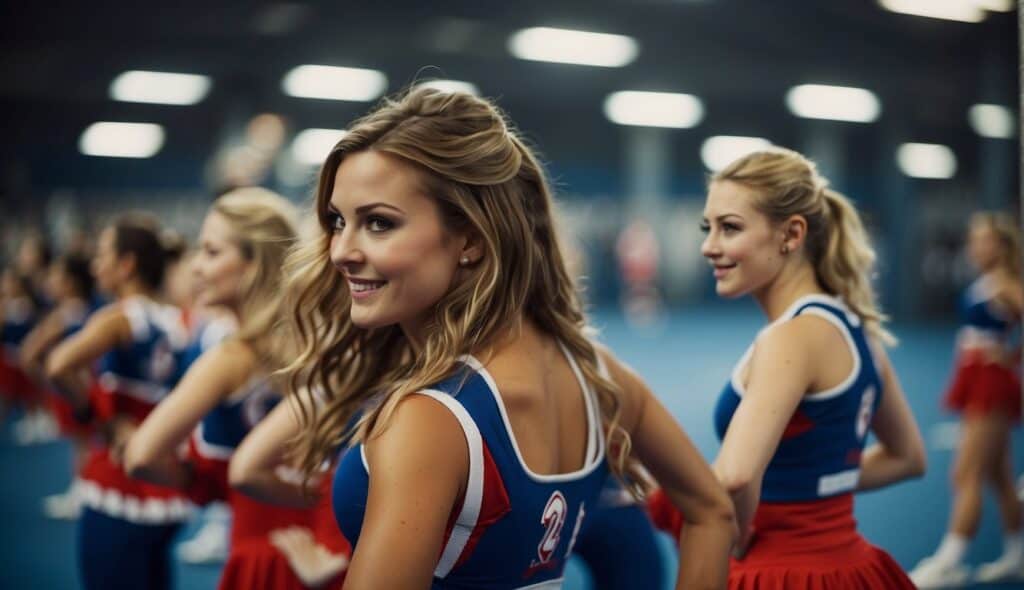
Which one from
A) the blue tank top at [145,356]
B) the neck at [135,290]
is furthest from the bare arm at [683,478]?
the neck at [135,290]

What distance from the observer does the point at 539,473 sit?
4.28 ft

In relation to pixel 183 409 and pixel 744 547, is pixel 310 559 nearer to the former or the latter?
pixel 183 409

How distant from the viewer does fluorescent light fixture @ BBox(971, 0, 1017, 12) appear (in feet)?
35.9

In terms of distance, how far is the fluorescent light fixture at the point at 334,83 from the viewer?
14695mm

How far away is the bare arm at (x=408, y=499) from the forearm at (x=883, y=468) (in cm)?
131

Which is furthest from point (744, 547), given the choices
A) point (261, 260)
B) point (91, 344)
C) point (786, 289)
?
point (91, 344)

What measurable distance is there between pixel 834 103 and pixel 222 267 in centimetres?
1726

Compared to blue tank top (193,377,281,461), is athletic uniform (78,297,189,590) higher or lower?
lower

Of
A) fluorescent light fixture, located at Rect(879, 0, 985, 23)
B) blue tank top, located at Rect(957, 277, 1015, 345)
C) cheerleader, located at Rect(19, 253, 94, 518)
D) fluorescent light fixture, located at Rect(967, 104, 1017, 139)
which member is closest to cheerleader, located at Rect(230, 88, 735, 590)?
blue tank top, located at Rect(957, 277, 1015, 345)

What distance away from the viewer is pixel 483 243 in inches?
54.7

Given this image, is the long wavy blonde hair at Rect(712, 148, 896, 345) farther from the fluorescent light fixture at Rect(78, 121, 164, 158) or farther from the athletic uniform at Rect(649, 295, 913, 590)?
the fluorescent light fixture at Rect(78, 121, 164, 158)

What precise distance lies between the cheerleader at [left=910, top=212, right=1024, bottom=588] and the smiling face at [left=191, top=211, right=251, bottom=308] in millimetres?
3454

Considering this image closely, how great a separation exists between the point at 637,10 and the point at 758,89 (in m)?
6.52

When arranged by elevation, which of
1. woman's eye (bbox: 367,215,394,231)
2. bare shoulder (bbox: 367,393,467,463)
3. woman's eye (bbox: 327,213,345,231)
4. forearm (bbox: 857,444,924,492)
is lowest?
forearm (bbox: 857,444,924,492)
